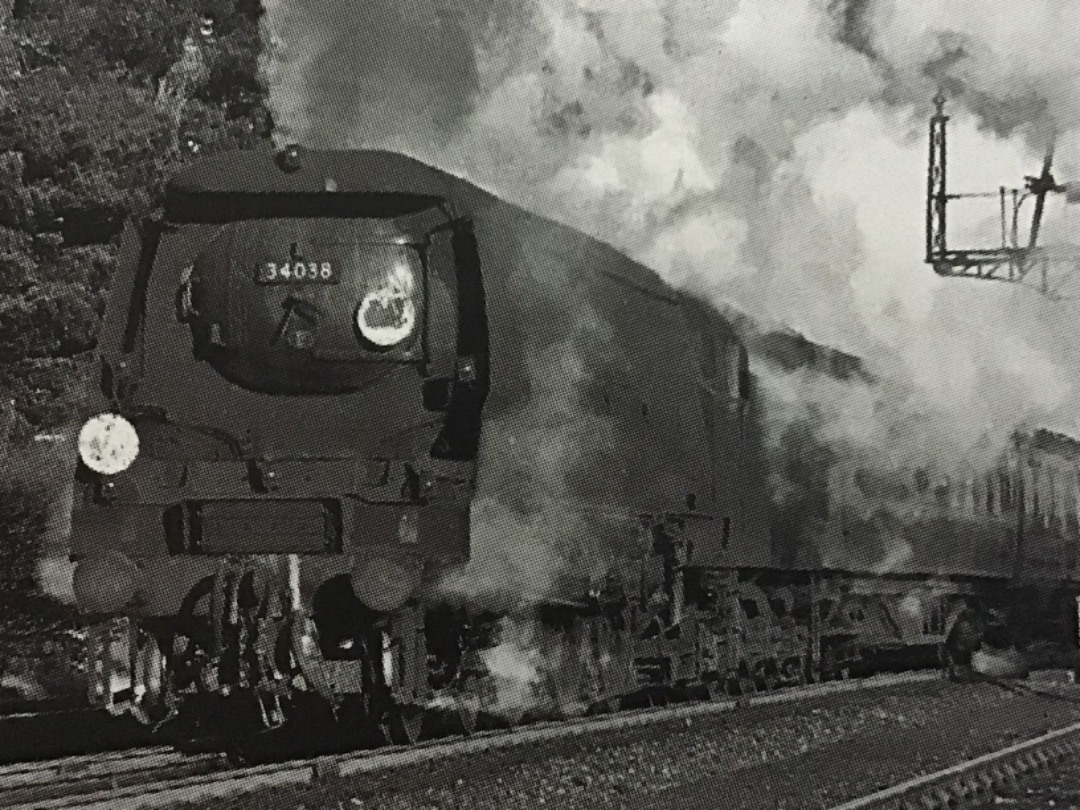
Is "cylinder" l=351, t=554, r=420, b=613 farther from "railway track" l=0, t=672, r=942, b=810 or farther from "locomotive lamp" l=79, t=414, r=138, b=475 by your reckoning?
"locomotive lamp" l=79, t=414, r=138, b=475

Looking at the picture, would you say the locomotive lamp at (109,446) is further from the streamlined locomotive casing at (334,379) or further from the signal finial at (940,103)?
the signal finial at (940,103)

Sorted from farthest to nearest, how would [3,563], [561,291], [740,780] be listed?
[3,563]
[561,291]
[740,780]

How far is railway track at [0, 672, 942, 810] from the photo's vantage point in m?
3.19

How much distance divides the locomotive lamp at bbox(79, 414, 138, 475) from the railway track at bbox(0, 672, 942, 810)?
909 millimetres

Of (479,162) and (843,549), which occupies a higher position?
(479,162)

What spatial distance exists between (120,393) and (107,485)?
30cm

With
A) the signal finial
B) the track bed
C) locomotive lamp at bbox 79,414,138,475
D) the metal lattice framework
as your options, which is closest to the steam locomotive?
locomotive lamp at bbox 79,414,138,475

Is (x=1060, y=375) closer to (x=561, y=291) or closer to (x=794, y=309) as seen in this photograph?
(x=794, y=309)

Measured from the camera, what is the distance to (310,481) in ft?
11.5

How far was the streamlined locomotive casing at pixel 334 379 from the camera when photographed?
3504 mm

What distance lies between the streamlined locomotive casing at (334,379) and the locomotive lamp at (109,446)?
40mm

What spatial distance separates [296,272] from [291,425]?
474mm

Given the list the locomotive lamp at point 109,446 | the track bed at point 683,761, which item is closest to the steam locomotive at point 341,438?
the locomotive lamp at point 109,446

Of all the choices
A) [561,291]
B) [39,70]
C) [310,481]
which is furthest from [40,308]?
[561,291]
